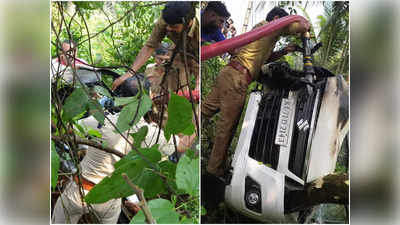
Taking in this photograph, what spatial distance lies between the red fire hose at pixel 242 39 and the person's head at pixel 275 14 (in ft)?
0.06

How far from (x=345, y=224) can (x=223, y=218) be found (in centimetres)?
73

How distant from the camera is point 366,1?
2152 mm

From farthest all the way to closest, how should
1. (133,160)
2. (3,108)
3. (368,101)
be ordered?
(368,101) < (3,108) < (133,160)

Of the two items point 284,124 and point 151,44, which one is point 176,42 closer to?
point 151,44

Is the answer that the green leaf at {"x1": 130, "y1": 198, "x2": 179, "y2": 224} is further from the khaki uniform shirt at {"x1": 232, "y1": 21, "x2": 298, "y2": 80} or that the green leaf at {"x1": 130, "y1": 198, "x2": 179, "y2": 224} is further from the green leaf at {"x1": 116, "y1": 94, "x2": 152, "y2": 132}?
the khaki uniform shirt at {"x1": 232, "y1": 21, "x2": 298, "y2": 80}

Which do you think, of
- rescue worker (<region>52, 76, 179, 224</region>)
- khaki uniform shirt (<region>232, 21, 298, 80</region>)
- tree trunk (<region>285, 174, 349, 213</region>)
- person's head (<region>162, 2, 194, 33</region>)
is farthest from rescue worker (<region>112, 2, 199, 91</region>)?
tree trunk (<region>285, 174, 349, 213</region>)

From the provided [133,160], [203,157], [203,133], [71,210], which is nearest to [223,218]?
[203,157]

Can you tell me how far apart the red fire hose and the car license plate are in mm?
430

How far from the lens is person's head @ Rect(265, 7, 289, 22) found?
7.31 feet

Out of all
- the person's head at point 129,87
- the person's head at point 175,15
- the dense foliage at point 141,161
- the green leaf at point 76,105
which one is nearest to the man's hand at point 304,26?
the person's head at point 175,15

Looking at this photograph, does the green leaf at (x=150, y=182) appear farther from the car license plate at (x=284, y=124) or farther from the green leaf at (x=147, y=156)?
the car license plate at (x=284, y=124)

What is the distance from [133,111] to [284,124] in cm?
124

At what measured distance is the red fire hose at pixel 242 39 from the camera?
223 centimetres

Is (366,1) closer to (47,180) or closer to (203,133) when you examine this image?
(203,133)
